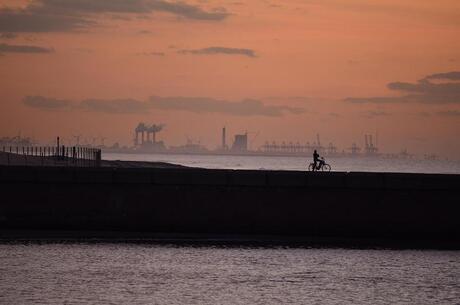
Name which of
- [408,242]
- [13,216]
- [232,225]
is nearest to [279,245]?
[232,225]

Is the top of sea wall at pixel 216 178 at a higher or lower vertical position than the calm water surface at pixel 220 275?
higher

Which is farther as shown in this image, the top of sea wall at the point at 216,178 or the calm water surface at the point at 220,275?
the top of sea wall at the point at 216,178

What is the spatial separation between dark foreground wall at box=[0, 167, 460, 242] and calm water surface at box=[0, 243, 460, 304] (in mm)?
2648

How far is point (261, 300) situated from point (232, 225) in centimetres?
1555

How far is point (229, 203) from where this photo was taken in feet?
172

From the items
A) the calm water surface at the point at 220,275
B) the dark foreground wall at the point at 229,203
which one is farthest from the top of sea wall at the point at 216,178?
the calm water surface at the point at 220,275

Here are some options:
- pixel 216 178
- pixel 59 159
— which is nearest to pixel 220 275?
pixel 216 178

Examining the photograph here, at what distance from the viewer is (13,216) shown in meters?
51.9

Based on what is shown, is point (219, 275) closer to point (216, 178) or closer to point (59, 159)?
point (216, 178)

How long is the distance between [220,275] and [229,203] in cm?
1051

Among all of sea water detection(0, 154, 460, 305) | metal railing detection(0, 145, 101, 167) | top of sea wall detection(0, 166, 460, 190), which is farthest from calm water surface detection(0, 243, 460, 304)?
metal railing detection(0, 145, 101, 167)

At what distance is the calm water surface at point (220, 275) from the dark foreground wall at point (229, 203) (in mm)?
2648

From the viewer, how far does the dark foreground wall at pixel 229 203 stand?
171 feet

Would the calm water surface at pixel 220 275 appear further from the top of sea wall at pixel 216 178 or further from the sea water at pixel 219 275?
the top of sea wall at pixel 216 178
